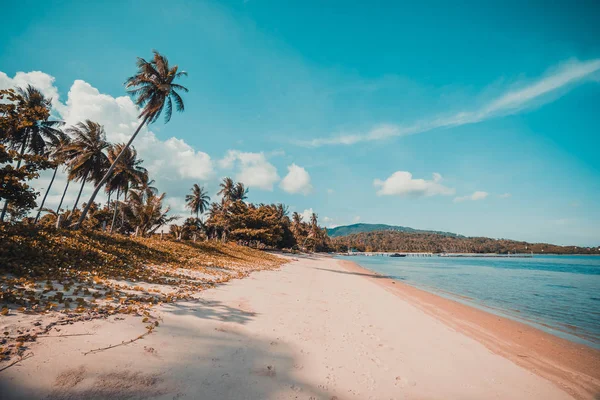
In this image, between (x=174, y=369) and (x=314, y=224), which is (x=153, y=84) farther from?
(x=314, y=224)

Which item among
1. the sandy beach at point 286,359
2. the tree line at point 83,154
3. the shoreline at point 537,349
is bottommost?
the shoreline at point 537,349

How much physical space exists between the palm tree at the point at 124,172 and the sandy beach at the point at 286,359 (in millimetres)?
23697

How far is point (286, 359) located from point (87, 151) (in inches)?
1115

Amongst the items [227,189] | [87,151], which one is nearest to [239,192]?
[227,189]

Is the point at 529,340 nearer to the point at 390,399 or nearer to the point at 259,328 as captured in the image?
the point at 390,399

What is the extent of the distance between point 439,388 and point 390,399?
1.22 m

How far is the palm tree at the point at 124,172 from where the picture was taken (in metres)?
25.6

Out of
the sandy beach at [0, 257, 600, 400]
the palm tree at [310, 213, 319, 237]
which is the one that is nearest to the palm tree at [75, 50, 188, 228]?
the sandy beach at [0, 257, 600, 400]

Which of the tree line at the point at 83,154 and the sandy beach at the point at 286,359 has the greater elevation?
the tree line at the point at 83,154

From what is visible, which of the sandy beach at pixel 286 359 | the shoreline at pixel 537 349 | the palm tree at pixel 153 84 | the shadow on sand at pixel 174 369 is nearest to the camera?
the shadow on sand at pixel 174 369

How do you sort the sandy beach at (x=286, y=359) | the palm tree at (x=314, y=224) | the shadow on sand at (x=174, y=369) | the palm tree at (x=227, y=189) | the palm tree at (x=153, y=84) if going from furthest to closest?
the palm tree at (x=314, y=224) → the palm tree at (x=227, y=189) → the palm tree at (x=153, y=84) → the sandy beach at (x=286, y=359) → the shadow on sand at (x=174, y=369)

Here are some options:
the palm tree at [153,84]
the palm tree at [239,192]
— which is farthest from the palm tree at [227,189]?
the palm tree at [153,84]

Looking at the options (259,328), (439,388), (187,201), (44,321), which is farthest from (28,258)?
(187,201)

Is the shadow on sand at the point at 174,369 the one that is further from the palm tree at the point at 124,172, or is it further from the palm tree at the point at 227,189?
the palm tree at the point at 227,189
